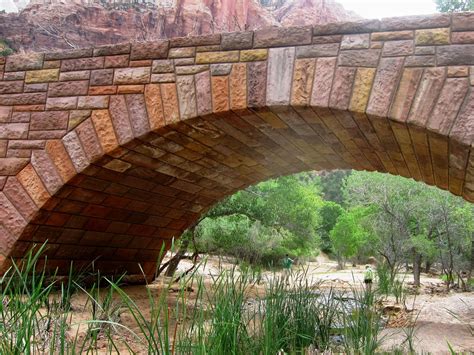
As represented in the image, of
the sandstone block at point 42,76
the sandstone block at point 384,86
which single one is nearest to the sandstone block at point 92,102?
the sandstone block at point 42,76

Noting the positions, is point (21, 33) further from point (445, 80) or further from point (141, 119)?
point (445, 80)

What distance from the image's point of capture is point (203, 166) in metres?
5.25

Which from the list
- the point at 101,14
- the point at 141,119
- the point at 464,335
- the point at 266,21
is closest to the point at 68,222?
the point at 141,119

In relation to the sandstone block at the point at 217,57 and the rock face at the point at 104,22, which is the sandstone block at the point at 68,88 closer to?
the sandstone block at the point at 217,57

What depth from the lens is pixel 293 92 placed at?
3504mm

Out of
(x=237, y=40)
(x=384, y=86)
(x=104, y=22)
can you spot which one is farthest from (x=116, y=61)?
(x=104, y=22)

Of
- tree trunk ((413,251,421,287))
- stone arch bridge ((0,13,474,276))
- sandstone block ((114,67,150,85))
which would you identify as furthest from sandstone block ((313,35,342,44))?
tree trunk ((413,251,421,287))

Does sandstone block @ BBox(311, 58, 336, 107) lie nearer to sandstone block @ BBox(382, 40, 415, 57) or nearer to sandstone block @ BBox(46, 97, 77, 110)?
sandstone block @ BBox(382, 40, 415, 57)

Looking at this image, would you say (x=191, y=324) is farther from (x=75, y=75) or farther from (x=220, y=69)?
(x=75, y=75)

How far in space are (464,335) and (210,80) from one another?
5.21 m

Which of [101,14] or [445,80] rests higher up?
[101,14]

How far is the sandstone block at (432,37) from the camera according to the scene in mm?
3097

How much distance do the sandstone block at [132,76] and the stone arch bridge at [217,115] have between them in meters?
0.01

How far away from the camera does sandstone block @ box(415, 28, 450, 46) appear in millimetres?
3097
